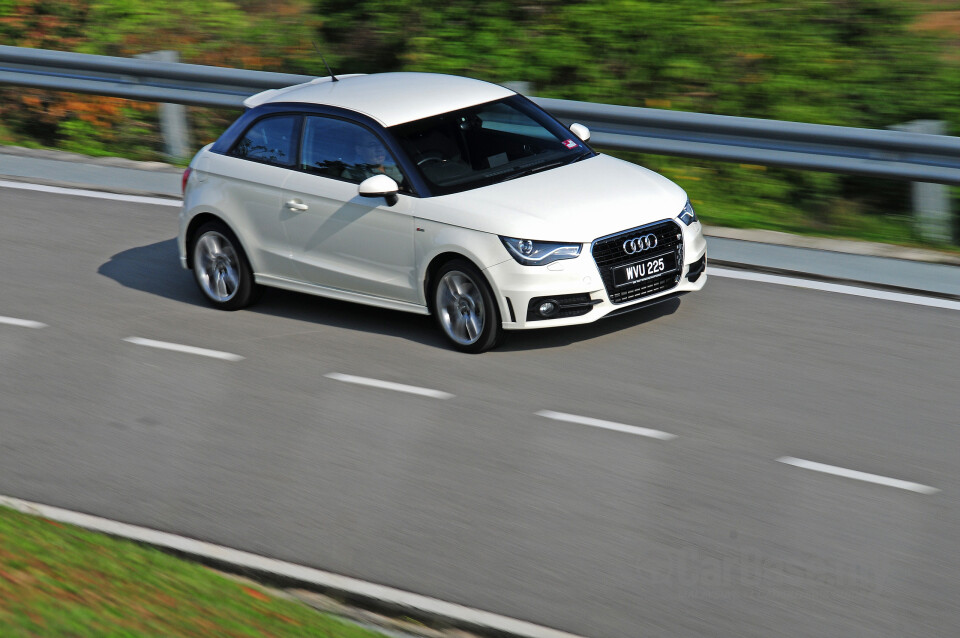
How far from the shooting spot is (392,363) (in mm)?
8766

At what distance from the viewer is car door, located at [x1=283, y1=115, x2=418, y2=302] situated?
29.5 feet

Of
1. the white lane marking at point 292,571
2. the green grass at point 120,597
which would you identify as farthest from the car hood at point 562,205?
the green grass at point 120,597

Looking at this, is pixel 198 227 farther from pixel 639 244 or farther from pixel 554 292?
pixel 639 244

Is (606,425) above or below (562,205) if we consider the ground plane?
below

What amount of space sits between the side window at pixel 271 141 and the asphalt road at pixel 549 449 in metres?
1.18

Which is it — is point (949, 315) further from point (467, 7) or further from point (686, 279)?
point (467, 7)

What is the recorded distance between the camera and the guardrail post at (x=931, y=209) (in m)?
10.6

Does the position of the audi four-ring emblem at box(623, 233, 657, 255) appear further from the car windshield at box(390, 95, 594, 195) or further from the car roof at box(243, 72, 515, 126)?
the car roof at box(243, 72, 515, 126)

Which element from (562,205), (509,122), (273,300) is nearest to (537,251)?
(562,205)

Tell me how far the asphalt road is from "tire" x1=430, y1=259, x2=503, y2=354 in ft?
0.50

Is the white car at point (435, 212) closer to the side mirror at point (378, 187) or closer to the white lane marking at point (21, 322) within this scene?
the side mirror at point (378, 187)

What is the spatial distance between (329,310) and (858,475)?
4614 millimetres

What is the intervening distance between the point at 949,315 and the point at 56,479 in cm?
590

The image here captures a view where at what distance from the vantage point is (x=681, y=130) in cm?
1141
